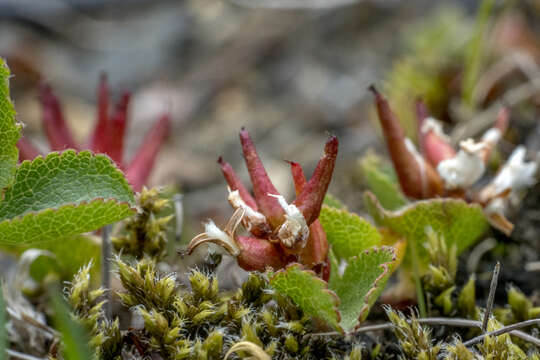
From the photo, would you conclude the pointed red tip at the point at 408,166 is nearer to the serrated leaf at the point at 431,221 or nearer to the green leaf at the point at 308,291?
the serrated leaf at the point at 431,221

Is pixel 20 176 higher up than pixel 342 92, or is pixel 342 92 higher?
pixel 342 92

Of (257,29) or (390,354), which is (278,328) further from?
(257,29)

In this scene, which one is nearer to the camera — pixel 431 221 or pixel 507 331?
pixel 507 331

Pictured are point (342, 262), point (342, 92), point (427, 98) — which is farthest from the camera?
point (342, 92)

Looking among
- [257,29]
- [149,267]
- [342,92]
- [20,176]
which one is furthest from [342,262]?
[257,29]

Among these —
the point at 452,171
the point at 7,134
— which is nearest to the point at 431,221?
the point at 452,171

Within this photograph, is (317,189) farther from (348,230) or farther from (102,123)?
(102,123)

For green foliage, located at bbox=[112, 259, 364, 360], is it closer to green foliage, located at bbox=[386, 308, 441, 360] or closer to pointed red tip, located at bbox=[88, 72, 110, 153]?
green foliage, located at bbox=[386, 308, 441, 360]

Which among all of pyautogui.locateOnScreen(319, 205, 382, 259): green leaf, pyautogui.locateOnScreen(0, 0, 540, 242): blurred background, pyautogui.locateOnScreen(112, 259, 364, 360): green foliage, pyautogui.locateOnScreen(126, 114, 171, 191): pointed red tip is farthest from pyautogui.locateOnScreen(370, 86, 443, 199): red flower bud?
pyautogui.locateOnScreen(0, 0, 540, 242): blurred background
